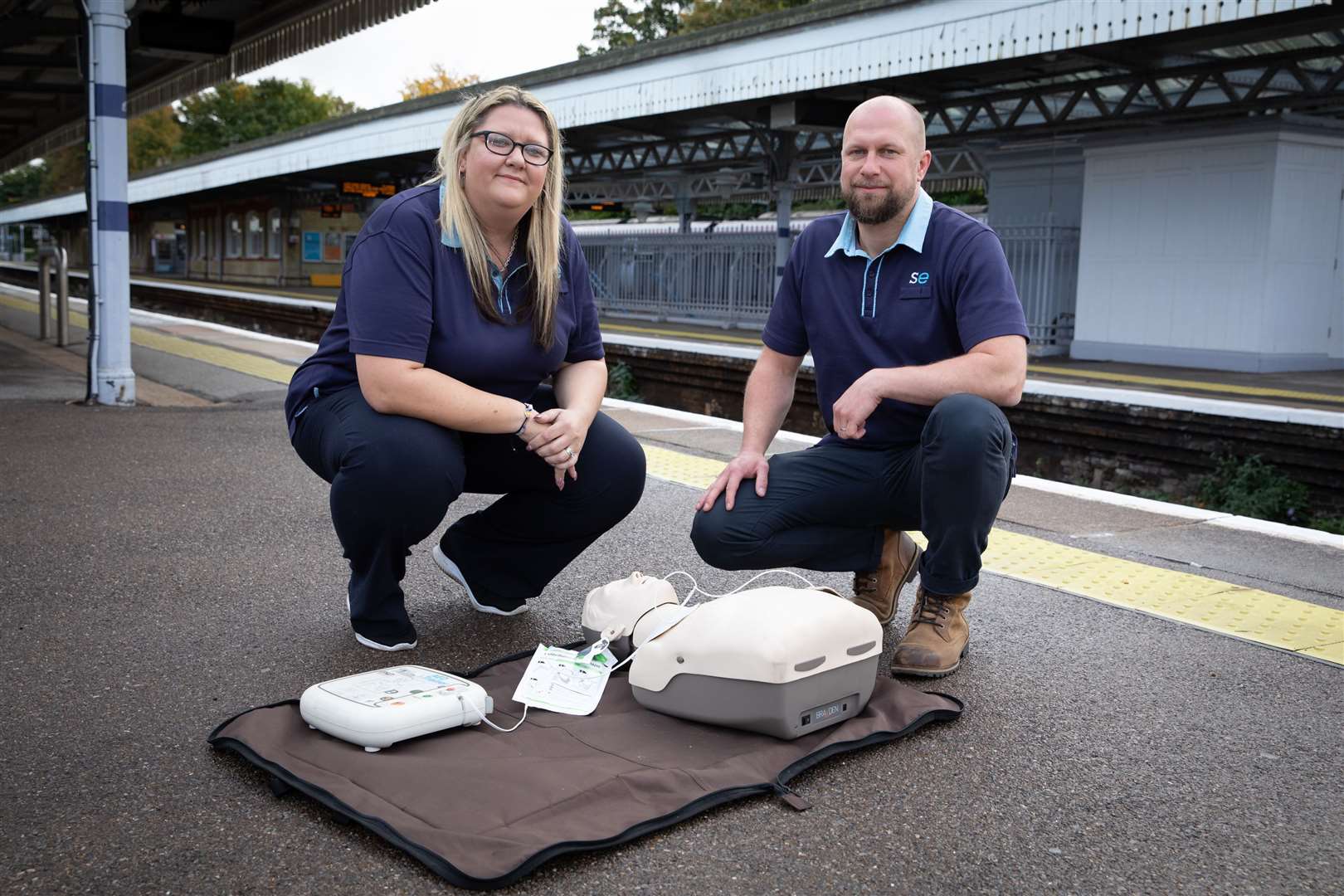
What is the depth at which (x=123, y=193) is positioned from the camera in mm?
7965

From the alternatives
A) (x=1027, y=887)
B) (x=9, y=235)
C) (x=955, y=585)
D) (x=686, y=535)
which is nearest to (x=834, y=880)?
(x=1027, y=887)

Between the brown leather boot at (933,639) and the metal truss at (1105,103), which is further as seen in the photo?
the metal truss at (1105,103)

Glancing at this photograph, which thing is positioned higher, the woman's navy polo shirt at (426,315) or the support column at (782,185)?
the support column at (782,185)

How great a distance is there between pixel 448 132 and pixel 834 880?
7.07 ft

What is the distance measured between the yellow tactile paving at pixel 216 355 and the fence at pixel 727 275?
32.4ft

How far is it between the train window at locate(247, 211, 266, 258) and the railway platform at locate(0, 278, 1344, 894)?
4135 centimetres

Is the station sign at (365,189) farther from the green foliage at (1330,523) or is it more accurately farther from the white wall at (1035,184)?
the green foliage at (1330,523)

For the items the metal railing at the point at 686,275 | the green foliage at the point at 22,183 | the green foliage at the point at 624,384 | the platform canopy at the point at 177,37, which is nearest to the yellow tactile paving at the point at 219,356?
the platform canopy at the point at 177,37

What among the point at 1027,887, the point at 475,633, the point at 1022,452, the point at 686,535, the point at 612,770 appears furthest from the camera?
the point at 1022,452

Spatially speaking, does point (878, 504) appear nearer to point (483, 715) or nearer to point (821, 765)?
point (821, 765)

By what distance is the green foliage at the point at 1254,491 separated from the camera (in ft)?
23.1

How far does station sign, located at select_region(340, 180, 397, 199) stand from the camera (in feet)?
108

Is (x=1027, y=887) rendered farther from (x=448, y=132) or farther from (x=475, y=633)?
(x=448, y=132)

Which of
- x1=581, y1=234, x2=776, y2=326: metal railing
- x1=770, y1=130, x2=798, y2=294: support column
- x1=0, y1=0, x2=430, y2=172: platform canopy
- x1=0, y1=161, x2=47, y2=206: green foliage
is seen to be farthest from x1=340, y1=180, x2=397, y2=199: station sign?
x1=0, y1=161, x2=47, y2=206: green foliage
